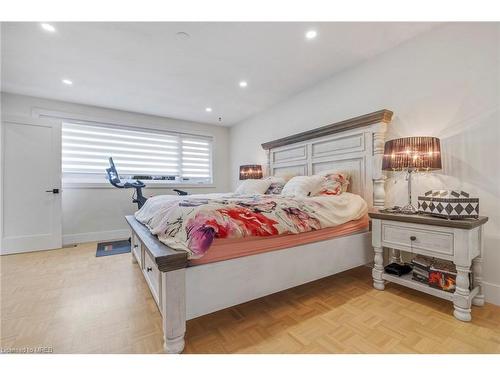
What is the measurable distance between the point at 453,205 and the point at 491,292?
829 mm

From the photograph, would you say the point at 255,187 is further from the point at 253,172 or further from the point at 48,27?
the point at 48,27

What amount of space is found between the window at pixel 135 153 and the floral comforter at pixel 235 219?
262cm

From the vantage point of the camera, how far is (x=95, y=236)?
→ 382 cm

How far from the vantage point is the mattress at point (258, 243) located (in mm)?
1349

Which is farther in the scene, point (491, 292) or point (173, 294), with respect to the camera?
point (491, 292)

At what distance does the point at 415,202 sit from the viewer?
2178mm

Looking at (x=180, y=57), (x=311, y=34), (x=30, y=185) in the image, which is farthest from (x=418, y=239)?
(x=30, y=185)

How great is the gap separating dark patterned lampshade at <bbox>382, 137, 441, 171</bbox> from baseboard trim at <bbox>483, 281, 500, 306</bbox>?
100 cm

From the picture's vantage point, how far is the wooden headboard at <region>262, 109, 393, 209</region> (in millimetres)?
2299

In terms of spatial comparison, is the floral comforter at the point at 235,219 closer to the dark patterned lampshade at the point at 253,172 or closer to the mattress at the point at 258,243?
the mattress at the point at 258,243

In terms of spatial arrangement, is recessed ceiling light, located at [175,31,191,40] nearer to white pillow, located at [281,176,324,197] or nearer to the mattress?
white pillow, located at [281,176,324,197]

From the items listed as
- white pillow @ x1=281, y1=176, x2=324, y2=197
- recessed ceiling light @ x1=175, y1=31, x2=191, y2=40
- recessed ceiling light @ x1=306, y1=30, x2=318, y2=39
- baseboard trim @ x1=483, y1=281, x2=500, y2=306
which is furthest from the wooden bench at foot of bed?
baseboard trim @ x1=483, y1=281, x2=500, y2=306

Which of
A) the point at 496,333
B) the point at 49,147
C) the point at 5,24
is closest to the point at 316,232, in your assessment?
the point at 496,333

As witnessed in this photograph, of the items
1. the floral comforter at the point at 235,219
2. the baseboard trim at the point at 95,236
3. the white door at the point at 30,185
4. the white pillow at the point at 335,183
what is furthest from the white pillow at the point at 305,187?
the white door at the point at 30,185
